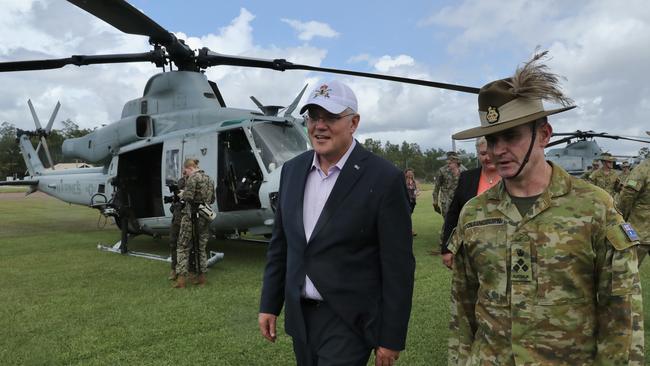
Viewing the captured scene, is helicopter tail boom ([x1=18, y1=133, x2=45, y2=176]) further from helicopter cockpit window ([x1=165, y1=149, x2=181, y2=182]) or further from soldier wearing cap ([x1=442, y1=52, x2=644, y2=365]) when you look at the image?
soldier wearing cap ([x1=442, y1=52, x2=644, y2=365])

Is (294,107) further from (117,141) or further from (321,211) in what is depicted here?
(321,211)

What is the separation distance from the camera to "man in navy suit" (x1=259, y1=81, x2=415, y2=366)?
204cm

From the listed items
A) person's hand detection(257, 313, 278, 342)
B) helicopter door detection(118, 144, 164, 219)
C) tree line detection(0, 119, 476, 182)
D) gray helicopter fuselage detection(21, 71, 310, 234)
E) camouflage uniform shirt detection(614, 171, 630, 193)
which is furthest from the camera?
tree line detection(0, 119, 476, 182)

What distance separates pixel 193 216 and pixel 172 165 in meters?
1.92

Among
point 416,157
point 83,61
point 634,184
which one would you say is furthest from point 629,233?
point 416,157

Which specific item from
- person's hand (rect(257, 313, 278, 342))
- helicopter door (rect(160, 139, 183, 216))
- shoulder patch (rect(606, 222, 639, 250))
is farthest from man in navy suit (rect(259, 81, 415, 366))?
helicopter door (rect(160, 139, 183, 216))

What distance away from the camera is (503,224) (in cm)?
164

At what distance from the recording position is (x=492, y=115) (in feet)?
5.42

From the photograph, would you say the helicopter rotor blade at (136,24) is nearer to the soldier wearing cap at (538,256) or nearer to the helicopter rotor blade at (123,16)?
the helicopter rotor blade at (123,16)

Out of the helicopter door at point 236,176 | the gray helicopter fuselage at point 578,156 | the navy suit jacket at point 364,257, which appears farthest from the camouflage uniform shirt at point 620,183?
the gray helicopter fuselage at point 578,156

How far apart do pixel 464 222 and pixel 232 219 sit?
242 inches

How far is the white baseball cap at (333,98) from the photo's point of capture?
2098mm

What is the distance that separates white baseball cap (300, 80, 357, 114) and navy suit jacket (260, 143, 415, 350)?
27 cm

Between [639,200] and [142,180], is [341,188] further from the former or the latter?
[142,180]
